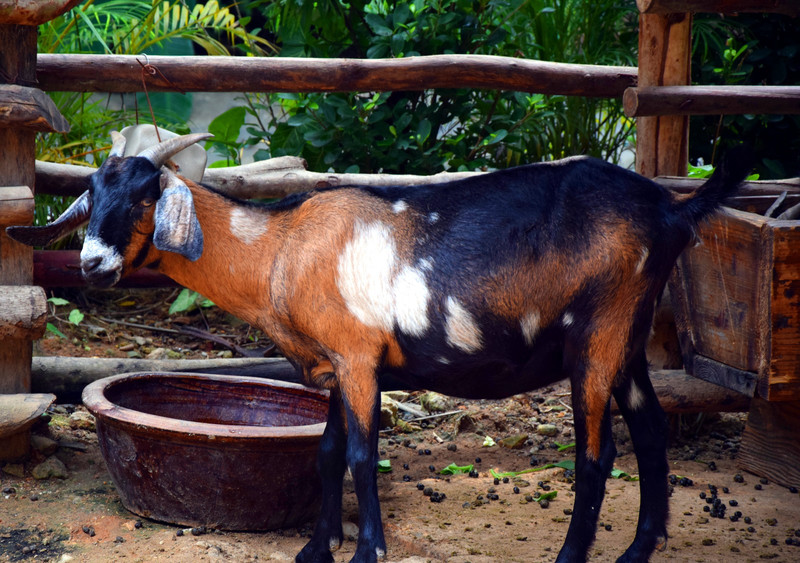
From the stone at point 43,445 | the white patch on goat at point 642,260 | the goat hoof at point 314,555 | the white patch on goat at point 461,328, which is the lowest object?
the goat hoof at point 314,555

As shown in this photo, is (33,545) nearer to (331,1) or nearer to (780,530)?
(780,530)

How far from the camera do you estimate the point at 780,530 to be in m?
3.96

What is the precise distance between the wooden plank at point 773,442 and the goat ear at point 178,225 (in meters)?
3.29

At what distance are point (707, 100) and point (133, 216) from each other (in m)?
3.24

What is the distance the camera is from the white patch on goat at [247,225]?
3473mm

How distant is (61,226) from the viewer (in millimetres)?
3365

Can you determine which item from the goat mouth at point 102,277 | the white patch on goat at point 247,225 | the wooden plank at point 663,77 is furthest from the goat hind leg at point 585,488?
the wooden plank at point 663,77

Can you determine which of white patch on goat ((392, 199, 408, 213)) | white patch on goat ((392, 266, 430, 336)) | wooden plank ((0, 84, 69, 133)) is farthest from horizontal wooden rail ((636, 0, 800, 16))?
wooden plank ((0, 84, 69, 133))

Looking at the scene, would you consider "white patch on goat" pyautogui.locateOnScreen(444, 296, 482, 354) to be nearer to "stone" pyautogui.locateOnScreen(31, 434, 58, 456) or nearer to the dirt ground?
the dirt ground

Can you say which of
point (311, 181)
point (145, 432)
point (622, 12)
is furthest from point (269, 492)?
point (622, 12)

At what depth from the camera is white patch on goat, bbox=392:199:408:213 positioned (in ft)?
11.1

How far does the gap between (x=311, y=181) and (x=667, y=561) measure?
275 cm

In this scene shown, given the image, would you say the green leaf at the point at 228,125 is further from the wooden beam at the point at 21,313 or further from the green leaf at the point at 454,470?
the green leaf at the point at 454,470

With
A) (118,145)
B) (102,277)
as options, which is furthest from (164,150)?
(102,277)
